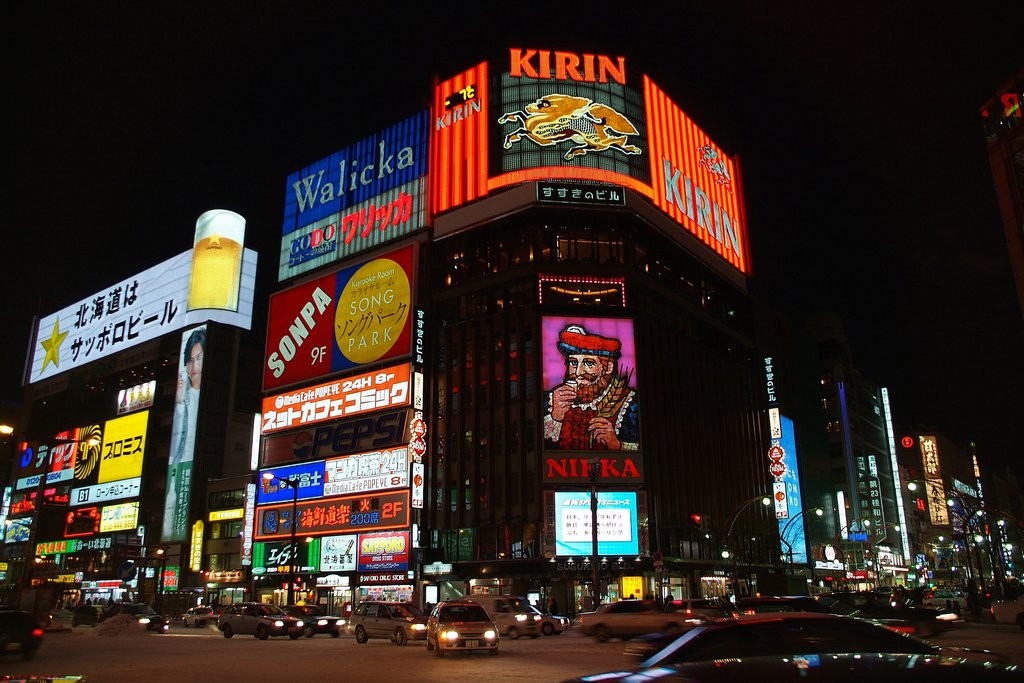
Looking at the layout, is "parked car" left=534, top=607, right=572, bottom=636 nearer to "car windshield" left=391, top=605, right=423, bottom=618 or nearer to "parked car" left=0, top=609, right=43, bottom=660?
"car windshield" left=391, top=605, right=423, bottom=618

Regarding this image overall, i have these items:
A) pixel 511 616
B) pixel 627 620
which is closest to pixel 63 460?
pixel 511 616

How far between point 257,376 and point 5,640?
70.5m

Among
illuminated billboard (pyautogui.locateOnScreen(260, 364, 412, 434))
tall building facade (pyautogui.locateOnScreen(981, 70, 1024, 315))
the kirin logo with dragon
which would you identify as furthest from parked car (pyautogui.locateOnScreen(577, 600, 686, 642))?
tall building facade (pyautogui.locateOnScreen(981, 70, 1024, 315))

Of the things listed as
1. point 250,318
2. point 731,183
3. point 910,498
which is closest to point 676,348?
point 731,183

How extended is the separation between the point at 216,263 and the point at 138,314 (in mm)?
13554

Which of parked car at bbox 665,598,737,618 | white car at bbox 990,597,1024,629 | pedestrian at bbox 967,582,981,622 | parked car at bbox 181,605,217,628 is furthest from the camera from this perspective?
parked car at bbox 181,605,217,628

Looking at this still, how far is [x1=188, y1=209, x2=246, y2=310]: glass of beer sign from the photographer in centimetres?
8988

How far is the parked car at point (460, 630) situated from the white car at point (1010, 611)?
2005 centimetres

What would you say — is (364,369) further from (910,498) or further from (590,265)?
(910,498)

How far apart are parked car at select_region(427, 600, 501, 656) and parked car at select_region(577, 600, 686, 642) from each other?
20.5 feet

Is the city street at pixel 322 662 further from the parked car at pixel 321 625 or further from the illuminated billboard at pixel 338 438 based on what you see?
the illuminated billboard at pixel 338 438

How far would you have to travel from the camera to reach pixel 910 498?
140m

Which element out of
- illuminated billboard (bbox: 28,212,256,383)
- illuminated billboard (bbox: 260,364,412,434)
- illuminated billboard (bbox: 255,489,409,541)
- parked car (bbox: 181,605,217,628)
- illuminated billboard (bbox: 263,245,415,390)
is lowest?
parked car (bbox: 181,605,217,628)

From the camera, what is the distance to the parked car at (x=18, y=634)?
22391 millimetres
